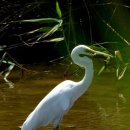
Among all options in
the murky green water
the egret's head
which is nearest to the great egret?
the egret's head

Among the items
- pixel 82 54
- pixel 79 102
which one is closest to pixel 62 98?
pixel 82 54

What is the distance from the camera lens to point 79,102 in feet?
27.2

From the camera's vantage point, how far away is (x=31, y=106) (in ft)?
26.8

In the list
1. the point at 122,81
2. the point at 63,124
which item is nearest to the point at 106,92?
the point at 122,81

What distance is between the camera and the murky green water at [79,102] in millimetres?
7175

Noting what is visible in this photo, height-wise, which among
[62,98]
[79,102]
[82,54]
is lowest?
[79,102]

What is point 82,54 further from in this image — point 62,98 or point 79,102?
point 79,102

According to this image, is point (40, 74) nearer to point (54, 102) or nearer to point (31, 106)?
point (31, 106)

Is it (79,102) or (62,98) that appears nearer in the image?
(62,98)

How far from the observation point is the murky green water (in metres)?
7.18

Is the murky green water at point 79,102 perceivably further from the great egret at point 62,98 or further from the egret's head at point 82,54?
the egret's head at point 82,54

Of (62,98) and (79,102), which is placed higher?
(62,98)

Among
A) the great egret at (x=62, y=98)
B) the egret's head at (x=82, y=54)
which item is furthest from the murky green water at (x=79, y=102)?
the egret's head at (x=82, y=54)

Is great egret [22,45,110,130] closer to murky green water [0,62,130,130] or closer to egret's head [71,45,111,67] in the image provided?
egret's head [71,45,111,67]
